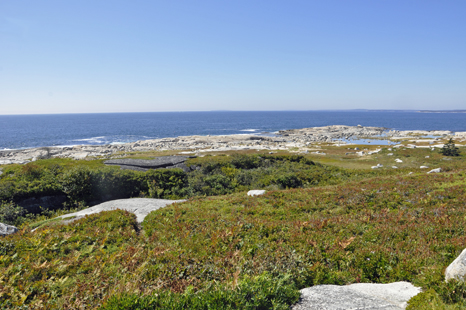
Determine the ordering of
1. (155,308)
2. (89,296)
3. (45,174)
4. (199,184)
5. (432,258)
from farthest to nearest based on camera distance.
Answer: (199,184)
(45,174)
(432,258)
(89,296)
(155,308)

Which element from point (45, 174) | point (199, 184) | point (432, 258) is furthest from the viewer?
point (199, 184)

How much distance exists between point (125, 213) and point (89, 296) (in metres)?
8.33

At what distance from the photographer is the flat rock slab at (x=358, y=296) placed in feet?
17.8

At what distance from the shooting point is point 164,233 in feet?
35.3

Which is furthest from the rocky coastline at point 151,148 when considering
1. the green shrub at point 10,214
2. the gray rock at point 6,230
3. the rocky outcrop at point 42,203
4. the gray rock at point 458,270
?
the gray rock at point 458,270

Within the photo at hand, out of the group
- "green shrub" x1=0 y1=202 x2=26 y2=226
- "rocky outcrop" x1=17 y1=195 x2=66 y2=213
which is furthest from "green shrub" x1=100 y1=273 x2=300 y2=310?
"rocky outcrop" x1=17 y1=195 x2=66 y2=213

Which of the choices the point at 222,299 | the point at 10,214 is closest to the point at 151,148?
the point at 10,214

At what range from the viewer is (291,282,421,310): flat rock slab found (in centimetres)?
542

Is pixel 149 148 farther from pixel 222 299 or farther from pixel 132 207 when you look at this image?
pixel 222 299

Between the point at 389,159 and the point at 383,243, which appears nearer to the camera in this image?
the point at 383,243

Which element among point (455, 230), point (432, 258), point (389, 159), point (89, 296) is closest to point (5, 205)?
point (89, 296)

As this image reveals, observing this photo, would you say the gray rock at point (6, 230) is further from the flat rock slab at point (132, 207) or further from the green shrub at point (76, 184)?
the green shrub at point (76, 184)

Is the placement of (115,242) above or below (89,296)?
below

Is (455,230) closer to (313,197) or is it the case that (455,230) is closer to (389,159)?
(313,197)
